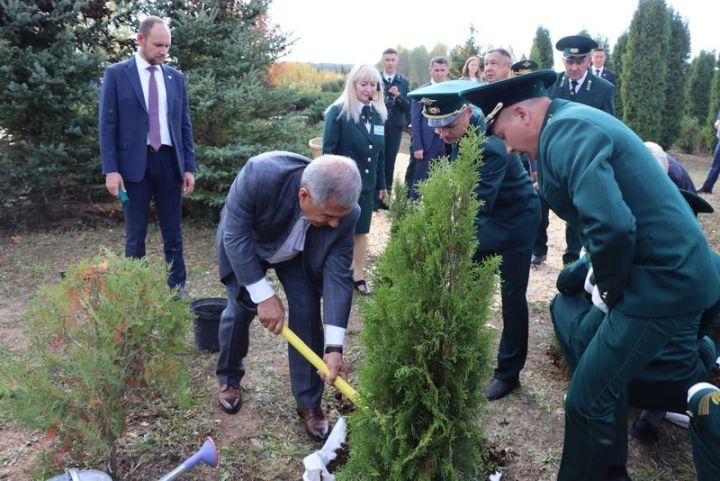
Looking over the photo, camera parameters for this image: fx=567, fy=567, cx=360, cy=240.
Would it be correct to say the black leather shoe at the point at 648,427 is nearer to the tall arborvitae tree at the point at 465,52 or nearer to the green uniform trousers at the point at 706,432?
the green uniform trousers at the point at 706,432

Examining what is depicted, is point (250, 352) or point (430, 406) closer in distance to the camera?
point (430, 406)

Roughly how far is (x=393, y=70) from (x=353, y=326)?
4.94 m

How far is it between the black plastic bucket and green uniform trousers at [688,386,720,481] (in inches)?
121

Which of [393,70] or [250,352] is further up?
[393,70]

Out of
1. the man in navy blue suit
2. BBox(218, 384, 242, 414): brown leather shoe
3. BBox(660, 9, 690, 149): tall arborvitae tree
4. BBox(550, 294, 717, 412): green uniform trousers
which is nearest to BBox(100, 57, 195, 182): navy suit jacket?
the man in navy blue suit

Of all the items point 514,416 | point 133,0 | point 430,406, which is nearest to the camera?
point 430,406

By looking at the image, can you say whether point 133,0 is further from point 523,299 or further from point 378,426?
point 378,426

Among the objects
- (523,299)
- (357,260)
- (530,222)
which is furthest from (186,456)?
(357,260)

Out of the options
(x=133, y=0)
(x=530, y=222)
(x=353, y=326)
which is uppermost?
(x=133, y=0)

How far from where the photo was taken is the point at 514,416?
371cm

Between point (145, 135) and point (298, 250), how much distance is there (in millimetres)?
2480

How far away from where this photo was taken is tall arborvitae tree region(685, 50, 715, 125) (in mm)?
21172

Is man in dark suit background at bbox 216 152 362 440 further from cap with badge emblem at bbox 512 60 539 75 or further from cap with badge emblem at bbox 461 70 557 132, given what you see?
cap with badge emblem at bbox 512 60 539 75

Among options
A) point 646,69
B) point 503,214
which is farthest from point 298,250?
point 646,69
